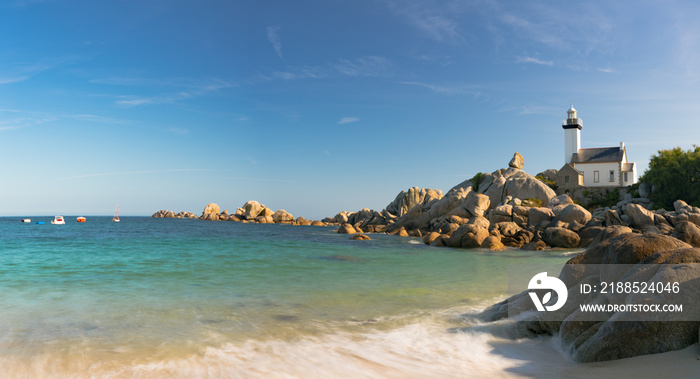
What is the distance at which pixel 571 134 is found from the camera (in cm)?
5700

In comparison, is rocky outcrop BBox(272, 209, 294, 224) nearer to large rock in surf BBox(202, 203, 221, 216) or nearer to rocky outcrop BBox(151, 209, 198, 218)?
large rock in surf BBox(202, 203, 221, 216)

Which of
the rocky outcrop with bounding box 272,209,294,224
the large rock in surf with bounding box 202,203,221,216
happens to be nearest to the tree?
the rocky outcrop with bounding box 272,209,294,224

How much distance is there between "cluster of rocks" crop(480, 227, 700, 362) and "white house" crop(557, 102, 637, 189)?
50.4 meters

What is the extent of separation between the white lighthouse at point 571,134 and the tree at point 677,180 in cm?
1478

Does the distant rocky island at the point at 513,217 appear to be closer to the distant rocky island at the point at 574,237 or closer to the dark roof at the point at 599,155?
the distant rocky island at the point at 574,237

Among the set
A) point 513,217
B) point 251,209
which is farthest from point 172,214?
point 513,217

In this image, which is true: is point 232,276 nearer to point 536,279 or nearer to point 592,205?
point 536,279

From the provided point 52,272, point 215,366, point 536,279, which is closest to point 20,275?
point 52,272

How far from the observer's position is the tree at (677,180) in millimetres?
39781

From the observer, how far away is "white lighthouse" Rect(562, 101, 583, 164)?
56.6m

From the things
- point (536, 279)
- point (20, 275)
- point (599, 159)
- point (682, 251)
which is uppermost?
point (599, 159)

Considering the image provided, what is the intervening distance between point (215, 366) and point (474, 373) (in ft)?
11.4

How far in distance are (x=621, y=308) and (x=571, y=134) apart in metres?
59.3

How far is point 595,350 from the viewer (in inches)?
190
